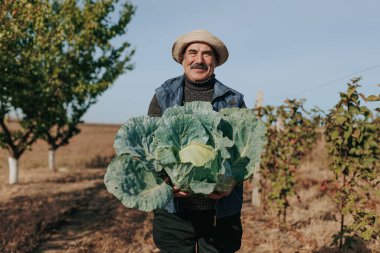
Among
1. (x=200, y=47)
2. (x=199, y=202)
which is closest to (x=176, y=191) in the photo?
(x=199, y=202)

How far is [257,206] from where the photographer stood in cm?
907

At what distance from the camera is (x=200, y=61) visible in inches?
118

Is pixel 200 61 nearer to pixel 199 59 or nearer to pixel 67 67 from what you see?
pixel 199 59

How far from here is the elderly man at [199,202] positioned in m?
2.89

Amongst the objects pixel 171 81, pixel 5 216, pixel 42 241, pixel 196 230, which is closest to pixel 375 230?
pixel 196 230

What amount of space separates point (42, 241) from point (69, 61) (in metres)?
7.83

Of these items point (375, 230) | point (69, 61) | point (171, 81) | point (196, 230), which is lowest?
point (375, 230)

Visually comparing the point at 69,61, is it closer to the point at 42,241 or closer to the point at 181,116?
the point at 42,241

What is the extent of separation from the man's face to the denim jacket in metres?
0.12

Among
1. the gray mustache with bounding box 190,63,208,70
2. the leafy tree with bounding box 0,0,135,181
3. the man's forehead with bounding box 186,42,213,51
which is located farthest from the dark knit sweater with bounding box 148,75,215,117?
the leafy tree with bounding box 0,0,135,181

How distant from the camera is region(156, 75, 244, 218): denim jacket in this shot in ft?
9.43

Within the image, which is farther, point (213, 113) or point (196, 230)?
point (196, 230)

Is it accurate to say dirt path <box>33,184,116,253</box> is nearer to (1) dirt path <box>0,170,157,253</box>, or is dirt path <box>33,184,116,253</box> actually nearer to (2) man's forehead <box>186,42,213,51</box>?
(1) dirt path <box>0,170,157,253</box>

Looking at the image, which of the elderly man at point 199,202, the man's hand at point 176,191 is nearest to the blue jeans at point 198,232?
the elderly man at point 199,202
